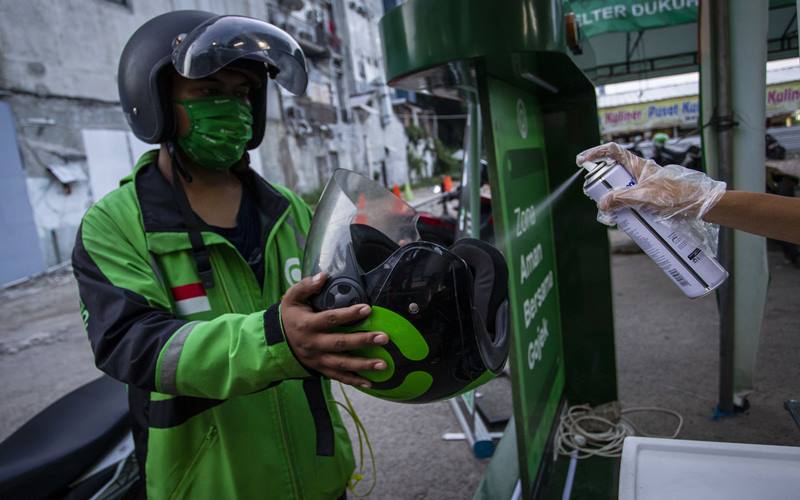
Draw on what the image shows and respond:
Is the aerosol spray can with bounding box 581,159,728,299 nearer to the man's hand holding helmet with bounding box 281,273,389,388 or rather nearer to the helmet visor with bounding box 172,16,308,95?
the man's hand holding helmet with bounding box 281,273,389,388

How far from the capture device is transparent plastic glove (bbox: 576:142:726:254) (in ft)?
3.72

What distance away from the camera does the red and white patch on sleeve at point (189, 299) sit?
4.30ft

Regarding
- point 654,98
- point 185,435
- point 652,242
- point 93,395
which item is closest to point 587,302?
point 652,242

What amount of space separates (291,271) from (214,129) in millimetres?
459

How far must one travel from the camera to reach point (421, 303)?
3.09ft

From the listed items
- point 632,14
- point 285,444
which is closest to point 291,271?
point 285,444

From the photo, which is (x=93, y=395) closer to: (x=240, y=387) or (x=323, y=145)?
(x=240, y=387)

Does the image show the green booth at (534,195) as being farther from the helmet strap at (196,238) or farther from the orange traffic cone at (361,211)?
the helmet strap at (196,238)

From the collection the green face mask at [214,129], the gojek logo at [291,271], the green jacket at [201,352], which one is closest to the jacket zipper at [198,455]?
the green jacket at [201,352]

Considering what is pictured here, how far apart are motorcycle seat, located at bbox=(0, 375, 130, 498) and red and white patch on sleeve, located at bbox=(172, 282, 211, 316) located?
0.80 meters

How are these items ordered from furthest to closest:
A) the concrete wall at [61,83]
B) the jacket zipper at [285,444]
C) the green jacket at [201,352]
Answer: the concrete wall at [61,83]
the jacket zipper at [285,444]
the green jacket at [201,352]

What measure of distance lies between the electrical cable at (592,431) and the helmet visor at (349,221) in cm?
174

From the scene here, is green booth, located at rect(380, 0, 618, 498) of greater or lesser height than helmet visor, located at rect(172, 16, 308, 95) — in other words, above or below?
below

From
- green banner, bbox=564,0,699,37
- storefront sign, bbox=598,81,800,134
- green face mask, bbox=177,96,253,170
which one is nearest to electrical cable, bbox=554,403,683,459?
green face mask, bbox=177,96,253,170
